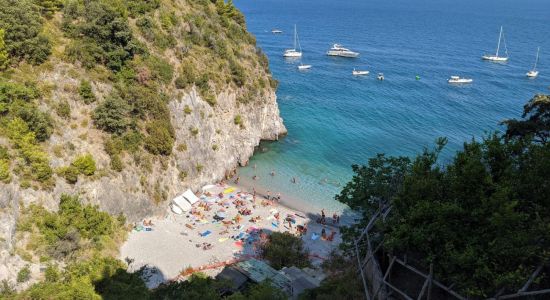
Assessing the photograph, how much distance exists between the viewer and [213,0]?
6544cm

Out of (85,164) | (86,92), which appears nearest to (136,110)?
(86,92)

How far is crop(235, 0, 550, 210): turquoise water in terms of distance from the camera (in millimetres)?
52656

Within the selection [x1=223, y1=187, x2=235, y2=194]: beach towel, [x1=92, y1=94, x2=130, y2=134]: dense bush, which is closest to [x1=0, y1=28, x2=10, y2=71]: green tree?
[x1=92, y1=94, x2=130, y2=134]: dense bush

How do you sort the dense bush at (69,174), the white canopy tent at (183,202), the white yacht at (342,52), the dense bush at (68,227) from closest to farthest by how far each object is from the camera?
1. the dense bush at (68,227)
2. the dense bush at (69,174)
3. the white canopy tent at (183,202)
4. the white yacht at (342,52)

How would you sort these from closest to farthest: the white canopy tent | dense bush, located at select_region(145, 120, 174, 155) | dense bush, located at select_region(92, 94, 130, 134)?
dense bush, located at select_region(92, 94, 130, 134)
dense bush, located at select_region(145, 120, 174, 155)
the white canopy tent

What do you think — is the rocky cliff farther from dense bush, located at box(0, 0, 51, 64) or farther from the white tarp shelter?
the white tarp shelter

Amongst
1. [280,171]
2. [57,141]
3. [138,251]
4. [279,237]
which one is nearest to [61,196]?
[57,141]

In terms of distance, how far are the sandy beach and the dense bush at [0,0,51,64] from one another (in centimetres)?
1870

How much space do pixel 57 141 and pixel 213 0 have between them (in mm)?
40585

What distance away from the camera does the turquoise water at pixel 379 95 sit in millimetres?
52656

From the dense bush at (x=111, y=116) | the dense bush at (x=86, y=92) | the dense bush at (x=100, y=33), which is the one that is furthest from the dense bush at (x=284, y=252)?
the dense bush at (x=100, y=33)

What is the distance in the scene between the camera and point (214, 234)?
37688 mm

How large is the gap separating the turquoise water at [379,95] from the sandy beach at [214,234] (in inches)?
159

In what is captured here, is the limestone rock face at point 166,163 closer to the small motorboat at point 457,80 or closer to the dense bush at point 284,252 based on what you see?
the dense bush at point 284,252
